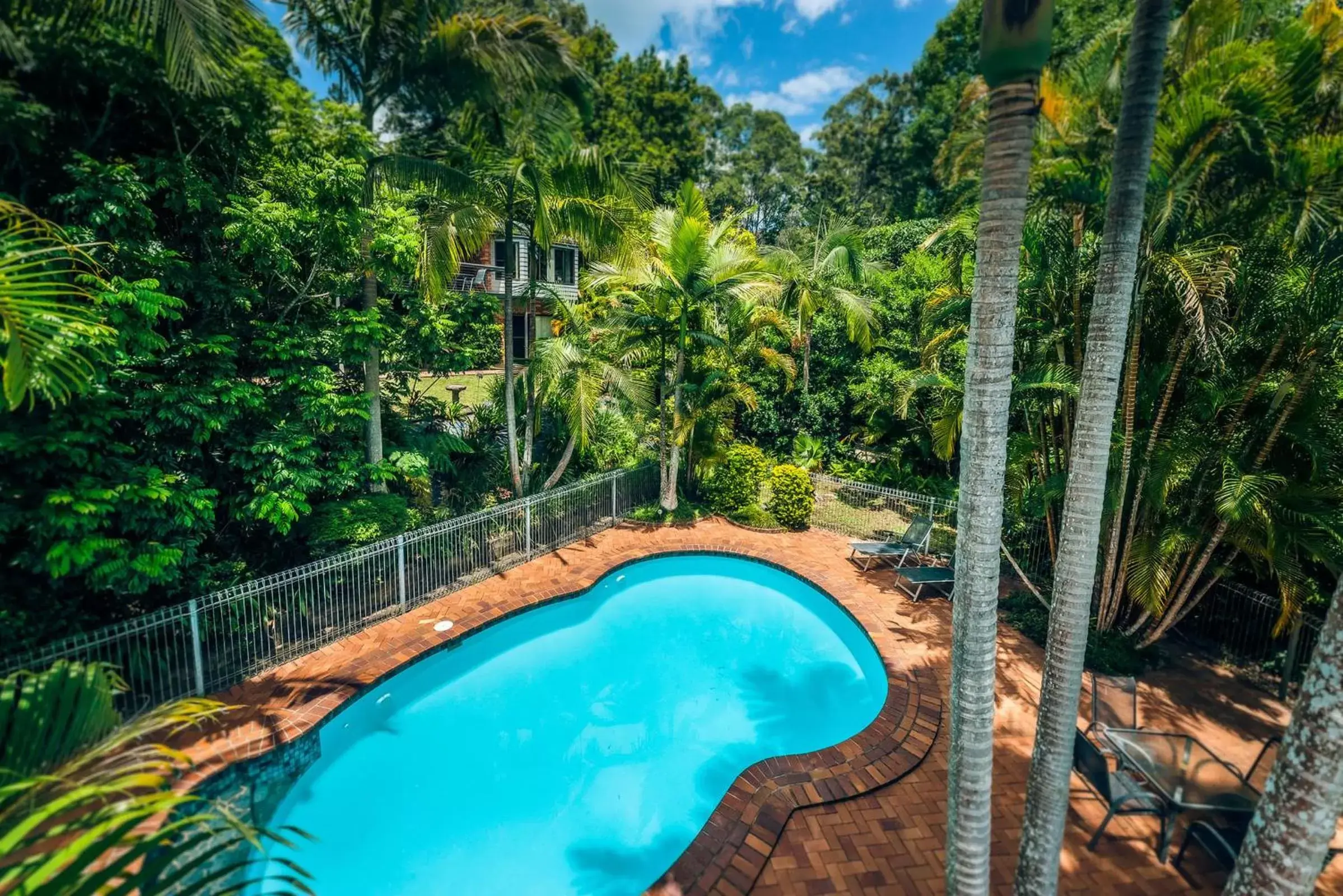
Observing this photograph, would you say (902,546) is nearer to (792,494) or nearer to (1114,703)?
(792,494)

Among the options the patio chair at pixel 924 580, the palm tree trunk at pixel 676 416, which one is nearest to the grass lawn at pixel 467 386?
the palm tree trunk at pixel 676 416

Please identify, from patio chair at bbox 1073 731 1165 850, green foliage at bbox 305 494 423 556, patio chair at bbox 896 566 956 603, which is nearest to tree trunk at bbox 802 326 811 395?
patio chair at bbox 896 566 956 603

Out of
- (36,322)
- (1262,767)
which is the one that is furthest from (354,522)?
(1262,767)

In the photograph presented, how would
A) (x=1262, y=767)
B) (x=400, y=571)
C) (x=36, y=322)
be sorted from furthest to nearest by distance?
(x=400, y=571) → (x=1262, y=767) → (x=36, y=322)

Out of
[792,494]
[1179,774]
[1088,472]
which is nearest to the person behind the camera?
Result: [1088,472]

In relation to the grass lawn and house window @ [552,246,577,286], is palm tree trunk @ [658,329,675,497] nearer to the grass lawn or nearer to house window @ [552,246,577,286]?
the grass lawn

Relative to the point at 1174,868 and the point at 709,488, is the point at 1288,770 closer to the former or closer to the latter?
the point at 1174,868
